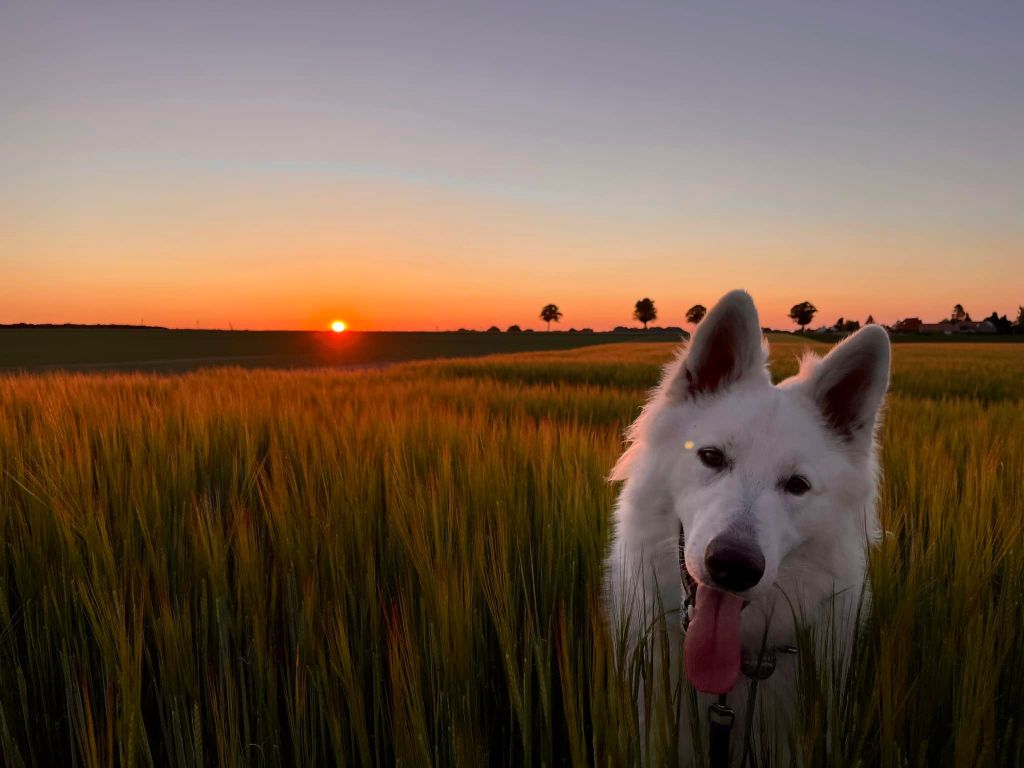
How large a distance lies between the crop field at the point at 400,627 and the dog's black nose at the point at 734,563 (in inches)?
14.1

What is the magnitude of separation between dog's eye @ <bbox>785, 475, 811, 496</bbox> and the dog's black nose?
45 cm

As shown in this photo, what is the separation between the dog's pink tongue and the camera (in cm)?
180

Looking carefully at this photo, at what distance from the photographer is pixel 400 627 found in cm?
→ 189

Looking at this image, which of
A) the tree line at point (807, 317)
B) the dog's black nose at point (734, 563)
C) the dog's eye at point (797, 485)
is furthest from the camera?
the tree line at point (807, 317)

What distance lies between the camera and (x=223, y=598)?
1.88m

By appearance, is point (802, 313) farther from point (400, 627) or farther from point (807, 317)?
point (400, 627)

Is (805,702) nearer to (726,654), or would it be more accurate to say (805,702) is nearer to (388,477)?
(726,654)

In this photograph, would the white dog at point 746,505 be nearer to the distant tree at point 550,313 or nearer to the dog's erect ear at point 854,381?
the dog's erect ear at point 854,381

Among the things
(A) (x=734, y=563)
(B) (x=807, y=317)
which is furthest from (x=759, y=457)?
(B) (x=807, y=317)

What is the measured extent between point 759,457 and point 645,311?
148709 millimetres

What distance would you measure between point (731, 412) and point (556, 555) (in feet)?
3.09

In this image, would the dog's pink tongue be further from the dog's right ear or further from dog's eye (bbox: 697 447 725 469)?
the dog's right ear

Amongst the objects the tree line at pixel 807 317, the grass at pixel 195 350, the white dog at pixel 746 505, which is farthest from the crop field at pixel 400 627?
the tree line at pixel 807 317

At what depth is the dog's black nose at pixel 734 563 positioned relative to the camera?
5.74 feet
